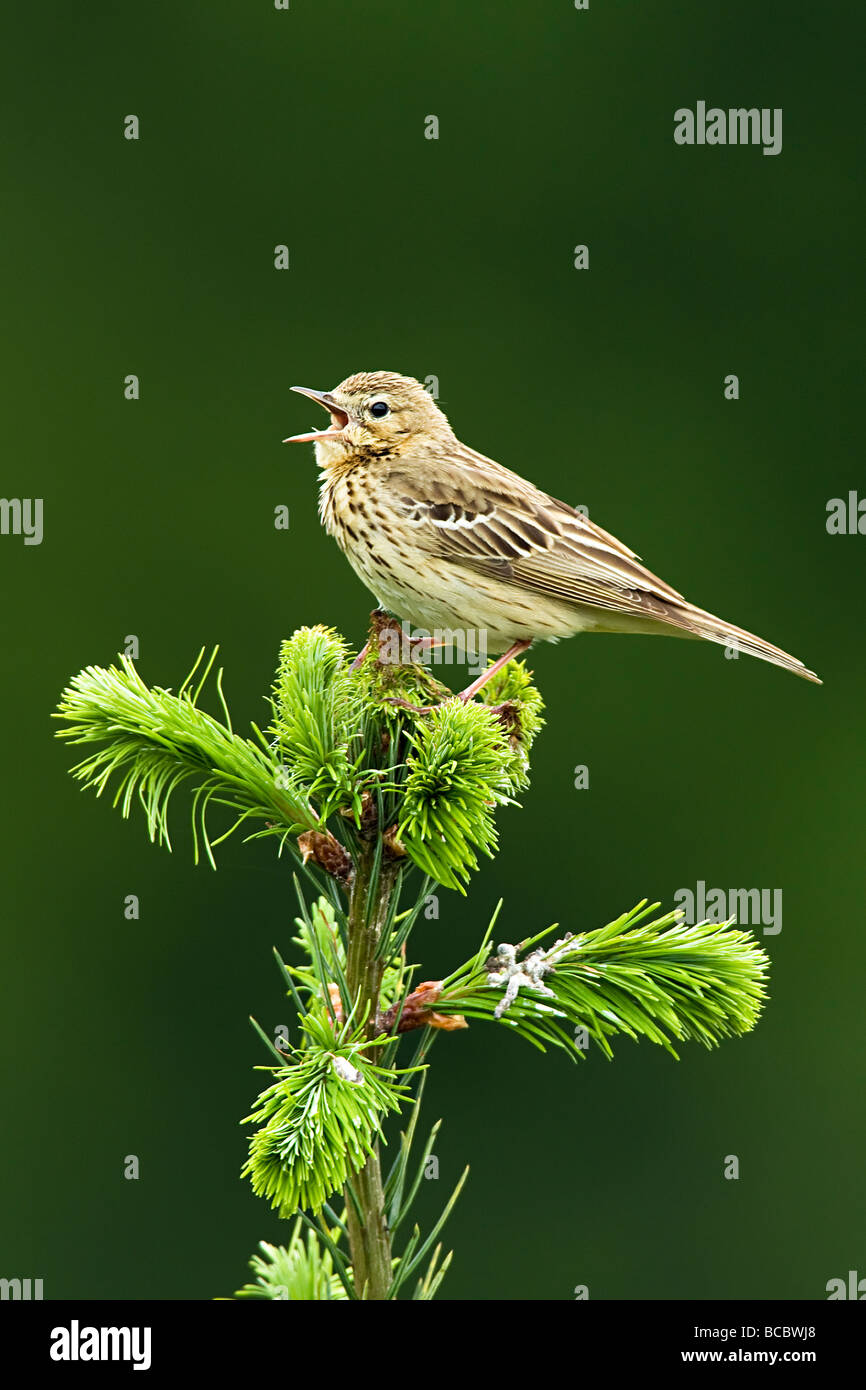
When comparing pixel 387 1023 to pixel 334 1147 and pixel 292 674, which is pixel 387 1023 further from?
pixel 292 674

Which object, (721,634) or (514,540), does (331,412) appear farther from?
(721,634)

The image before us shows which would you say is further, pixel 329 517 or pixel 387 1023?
pixel 329 517

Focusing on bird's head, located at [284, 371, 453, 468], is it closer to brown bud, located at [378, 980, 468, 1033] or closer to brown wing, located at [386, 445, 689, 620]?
brown wing, located at [386, 445, 689, 620]

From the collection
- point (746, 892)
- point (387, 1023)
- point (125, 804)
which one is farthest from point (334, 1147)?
point (746, 892)

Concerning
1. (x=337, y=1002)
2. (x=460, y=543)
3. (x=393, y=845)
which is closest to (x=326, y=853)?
(x=393, y=845)

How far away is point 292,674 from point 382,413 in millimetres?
1578

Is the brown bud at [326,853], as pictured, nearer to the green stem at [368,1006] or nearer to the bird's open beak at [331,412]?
the green stem at [368,1006]

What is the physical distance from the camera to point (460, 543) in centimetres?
339

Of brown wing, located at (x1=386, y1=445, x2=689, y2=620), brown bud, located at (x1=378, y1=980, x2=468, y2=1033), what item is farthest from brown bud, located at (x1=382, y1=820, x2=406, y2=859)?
brown wing, located at (x1=386, y1=445, x2=689, y2=620)

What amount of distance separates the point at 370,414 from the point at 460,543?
0.43 metres

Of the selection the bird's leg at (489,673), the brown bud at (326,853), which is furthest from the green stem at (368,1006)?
the bird's leg at (489,673)

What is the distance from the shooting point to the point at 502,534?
11.5 feet

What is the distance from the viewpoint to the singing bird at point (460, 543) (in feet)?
10.9

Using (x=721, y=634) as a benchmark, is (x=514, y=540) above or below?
above
